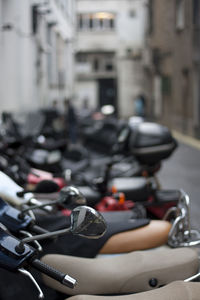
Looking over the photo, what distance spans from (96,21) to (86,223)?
40.2 meters

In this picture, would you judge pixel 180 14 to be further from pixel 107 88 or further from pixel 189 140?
pixel 107 88

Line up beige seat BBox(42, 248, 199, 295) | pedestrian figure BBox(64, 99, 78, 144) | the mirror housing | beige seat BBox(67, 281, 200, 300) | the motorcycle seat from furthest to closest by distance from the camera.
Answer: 1. pedestrian figure BBox(64, 99, 78, 144)
2. the motorcycle seat
3. the mirror housing
4. beige seat BBox(42, 248, 199, 295)
5. beige seat BBox(67, 281, 200, 300)

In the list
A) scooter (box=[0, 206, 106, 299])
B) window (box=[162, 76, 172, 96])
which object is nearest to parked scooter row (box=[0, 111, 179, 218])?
scooter (box=[0, 206, 106, 299])

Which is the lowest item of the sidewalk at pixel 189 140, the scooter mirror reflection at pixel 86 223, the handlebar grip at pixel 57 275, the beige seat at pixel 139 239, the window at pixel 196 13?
the sidewalk at pixel 189 140

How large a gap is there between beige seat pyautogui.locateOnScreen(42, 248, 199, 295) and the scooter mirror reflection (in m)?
0.53

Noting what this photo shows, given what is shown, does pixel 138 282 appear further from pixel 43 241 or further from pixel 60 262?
pixel 43 241

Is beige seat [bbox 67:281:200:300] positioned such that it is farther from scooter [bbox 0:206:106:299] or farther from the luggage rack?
the luggage rack

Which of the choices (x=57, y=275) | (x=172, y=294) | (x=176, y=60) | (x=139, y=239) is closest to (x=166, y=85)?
(x=176, y=60)

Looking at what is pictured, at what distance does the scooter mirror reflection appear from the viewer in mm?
1875

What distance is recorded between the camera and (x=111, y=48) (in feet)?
134

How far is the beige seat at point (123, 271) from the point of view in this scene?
93.0 inches

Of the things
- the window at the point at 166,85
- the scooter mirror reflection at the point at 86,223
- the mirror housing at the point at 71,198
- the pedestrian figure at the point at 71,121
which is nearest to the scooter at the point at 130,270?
the mirror housing at the point at 71,198

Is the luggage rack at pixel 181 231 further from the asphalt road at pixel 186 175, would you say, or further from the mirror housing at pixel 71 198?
the asphalt road at pixel 186 175

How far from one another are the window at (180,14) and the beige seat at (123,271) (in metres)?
21.0
